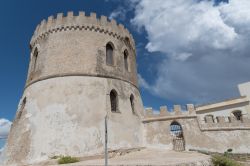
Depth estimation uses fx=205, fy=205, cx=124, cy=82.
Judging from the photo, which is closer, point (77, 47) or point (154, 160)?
point (154, 160)

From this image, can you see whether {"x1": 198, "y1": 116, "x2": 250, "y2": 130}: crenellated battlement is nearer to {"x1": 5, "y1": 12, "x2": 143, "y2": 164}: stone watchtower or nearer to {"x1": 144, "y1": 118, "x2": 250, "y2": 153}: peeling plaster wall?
{"x1": 144, "y1": 118, "x2": 250, "y2": 153}: peeling plaster wall

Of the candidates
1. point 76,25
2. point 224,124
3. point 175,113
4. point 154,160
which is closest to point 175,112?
point 175,113

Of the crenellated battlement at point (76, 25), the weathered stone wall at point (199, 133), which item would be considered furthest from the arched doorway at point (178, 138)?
the crenellated battlement at point (76, 25)

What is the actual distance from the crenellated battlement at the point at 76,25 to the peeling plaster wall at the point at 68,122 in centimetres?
410

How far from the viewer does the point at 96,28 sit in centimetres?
1559

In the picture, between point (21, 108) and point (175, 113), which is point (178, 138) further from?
point (21, 108)

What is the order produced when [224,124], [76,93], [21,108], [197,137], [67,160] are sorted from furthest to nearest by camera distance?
[224,124], [197,137], [21,108], [76,93], [67,160]

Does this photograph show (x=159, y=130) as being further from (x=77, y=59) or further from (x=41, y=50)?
(x=41, y=50)

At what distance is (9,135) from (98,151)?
705 centimetres

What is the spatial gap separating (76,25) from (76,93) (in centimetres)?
544

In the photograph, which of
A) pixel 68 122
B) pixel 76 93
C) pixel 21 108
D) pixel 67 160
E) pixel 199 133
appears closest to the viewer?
pixel 67 160

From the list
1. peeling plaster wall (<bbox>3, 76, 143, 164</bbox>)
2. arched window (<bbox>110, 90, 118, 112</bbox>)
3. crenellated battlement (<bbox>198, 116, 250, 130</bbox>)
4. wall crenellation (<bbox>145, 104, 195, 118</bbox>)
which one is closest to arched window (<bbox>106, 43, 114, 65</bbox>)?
peeling plaster wall (<bbox>3, 76, 143, 164</bbox>)

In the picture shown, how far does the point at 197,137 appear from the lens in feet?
49.5

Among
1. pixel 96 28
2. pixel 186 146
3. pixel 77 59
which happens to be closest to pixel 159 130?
pixel 186 146
